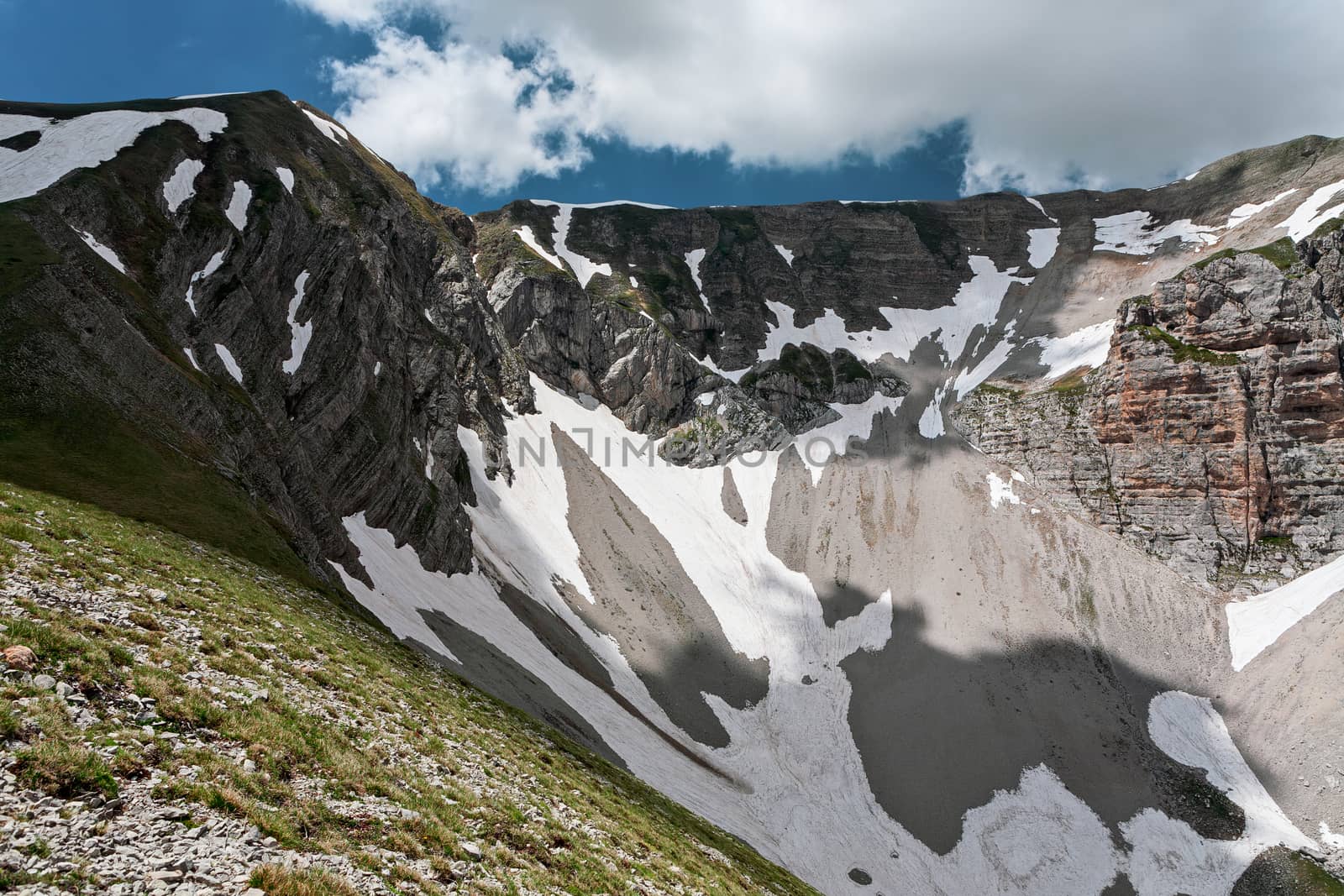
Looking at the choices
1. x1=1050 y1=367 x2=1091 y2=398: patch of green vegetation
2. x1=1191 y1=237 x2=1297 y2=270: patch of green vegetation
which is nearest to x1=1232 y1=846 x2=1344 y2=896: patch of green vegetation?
x1=1050 y1=367 x2=1091 y2=398: patch of green vegetation

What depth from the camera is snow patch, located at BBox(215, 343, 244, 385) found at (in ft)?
152

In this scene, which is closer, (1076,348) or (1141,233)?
(1076,348)

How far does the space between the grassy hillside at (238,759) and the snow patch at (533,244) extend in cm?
11791

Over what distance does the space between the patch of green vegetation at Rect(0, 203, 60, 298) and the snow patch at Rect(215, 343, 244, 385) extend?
11.9 metres

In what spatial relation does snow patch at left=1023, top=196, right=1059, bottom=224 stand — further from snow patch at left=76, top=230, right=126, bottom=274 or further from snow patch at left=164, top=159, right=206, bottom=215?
snow patch at left=76, top=230, right=126, bottom=274

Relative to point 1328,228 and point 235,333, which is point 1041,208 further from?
point 235,333

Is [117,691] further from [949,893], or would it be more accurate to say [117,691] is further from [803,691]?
[803,691]

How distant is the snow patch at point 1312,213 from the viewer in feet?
314

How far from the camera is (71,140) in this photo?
52125 millimetres

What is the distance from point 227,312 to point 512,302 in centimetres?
6701

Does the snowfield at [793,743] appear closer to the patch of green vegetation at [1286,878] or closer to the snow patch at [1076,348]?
the patch of green vegetation at [1286,878]

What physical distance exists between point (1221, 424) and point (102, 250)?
111 m

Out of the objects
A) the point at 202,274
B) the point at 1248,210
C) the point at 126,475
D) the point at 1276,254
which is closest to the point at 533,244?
the point at 202,274

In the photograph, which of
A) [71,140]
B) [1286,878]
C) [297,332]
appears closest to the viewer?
[1286,878]
